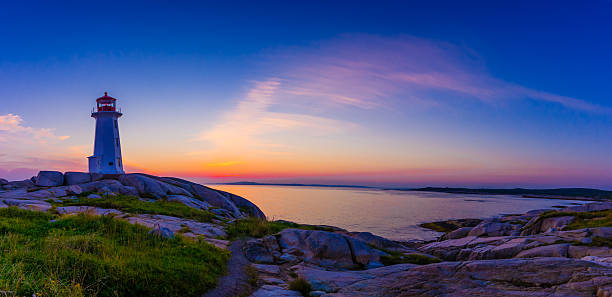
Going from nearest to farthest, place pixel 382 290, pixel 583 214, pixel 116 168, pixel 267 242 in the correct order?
1. pixel 382 290
2. pixel 267 242
3. pixel 583 214
4. pixel 116 168

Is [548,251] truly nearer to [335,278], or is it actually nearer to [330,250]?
[330,250]

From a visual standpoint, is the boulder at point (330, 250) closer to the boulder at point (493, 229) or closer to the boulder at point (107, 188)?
the boulder at point (493, 229)

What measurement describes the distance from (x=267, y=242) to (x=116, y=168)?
129ft

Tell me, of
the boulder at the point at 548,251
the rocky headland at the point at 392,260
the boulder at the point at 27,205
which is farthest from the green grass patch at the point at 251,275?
the boulder at the point at 27,205

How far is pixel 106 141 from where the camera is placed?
148 feet

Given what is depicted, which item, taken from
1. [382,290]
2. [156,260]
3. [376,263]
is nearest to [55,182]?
[156,260]

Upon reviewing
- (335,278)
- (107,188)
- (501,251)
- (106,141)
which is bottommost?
(501,251)

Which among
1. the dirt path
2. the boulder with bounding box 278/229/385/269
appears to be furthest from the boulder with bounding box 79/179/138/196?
the dirt path

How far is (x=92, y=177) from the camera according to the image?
126 feet

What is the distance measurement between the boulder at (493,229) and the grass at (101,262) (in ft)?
88.5

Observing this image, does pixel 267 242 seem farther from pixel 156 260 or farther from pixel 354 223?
pixel 354 223

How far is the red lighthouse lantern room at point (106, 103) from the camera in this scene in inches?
1825

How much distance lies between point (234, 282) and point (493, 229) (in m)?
28.9

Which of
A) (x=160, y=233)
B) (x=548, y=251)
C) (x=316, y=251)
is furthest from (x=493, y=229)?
(x=160, y=233)
